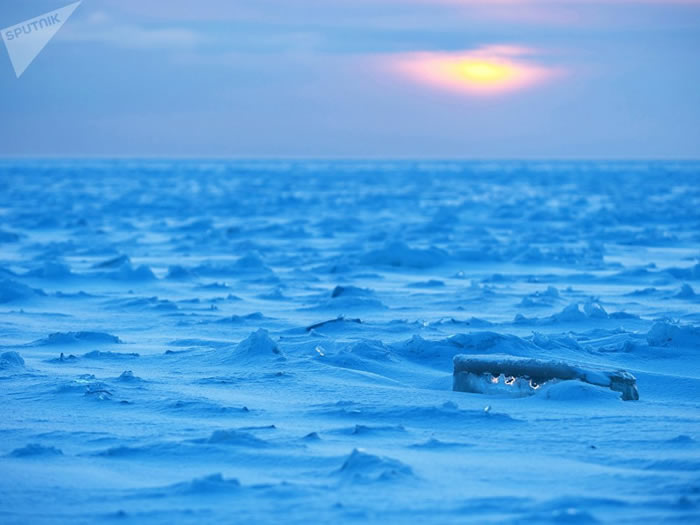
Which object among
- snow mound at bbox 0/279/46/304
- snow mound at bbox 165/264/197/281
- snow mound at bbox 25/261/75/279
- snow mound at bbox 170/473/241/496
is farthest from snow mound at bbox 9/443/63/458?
snow mound at bbox 25/261/75/279

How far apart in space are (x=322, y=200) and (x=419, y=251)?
1803 cm

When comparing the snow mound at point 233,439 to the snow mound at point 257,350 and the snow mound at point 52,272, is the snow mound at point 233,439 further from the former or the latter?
the snow mound at point 52,272

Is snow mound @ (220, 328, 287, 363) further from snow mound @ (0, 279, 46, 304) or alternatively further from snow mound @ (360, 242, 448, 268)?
snow mound @ (360, 242, 448, 268)

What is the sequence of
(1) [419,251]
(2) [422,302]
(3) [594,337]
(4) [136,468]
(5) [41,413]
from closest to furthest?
1. (4) [136,468]
2. (5) [41,413]
3. (3) [594,337]
4. (2) [422,302]
5. (1) [419,251]

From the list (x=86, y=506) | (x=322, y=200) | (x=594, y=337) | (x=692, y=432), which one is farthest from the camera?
(x=322, y=200)

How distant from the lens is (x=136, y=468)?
3682 millimetres

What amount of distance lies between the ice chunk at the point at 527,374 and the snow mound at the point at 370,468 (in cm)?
132

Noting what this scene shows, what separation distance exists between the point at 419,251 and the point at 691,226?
883 cm

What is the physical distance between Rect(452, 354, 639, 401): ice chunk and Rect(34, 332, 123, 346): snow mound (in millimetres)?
2758

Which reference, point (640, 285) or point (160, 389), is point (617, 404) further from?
point (640, 285)

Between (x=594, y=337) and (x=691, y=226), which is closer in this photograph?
(x=594, y=337)

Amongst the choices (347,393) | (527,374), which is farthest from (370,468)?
(527,374)

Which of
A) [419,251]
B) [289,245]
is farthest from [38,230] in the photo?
[419,251]

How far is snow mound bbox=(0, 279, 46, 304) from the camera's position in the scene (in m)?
8.60
